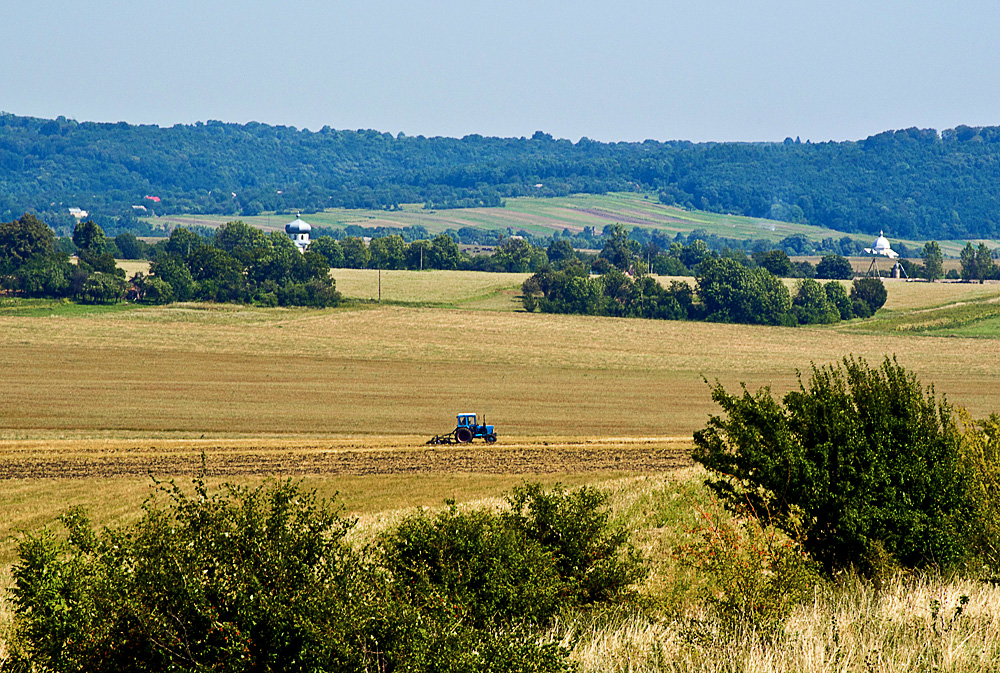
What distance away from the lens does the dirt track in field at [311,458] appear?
3369 cm

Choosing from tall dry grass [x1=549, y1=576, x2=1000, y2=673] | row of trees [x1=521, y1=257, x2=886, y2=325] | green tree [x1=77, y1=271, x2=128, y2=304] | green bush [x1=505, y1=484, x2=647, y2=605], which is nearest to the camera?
tall dry grass [x1=549, y1=576, x2=1000, y2=673]

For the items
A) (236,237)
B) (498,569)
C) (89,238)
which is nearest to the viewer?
(498,569)

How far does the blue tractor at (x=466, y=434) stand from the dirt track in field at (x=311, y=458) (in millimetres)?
931

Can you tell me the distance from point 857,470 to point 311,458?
2633 centimetres

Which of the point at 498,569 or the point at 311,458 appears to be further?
Result: the point at 311,458

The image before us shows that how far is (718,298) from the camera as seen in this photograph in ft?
352

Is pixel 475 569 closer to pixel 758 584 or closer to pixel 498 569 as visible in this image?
pixel 498 569

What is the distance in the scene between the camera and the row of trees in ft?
348

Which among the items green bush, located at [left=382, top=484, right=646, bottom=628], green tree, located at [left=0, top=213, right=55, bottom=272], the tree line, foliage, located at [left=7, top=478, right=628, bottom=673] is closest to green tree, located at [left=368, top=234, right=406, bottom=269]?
the tree line

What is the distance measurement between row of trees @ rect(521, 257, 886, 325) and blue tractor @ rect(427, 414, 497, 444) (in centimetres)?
6745

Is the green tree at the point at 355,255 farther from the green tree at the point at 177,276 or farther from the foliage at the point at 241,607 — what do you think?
the foliage at the point at 241,607

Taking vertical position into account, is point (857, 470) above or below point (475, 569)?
above

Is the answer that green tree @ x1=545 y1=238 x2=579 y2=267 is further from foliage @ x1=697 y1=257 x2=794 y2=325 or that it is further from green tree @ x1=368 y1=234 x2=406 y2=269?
foliage @ x1=697 y1=257 x2=794 y2=325

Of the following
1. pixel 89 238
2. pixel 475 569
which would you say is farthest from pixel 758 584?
pixel 89 238
